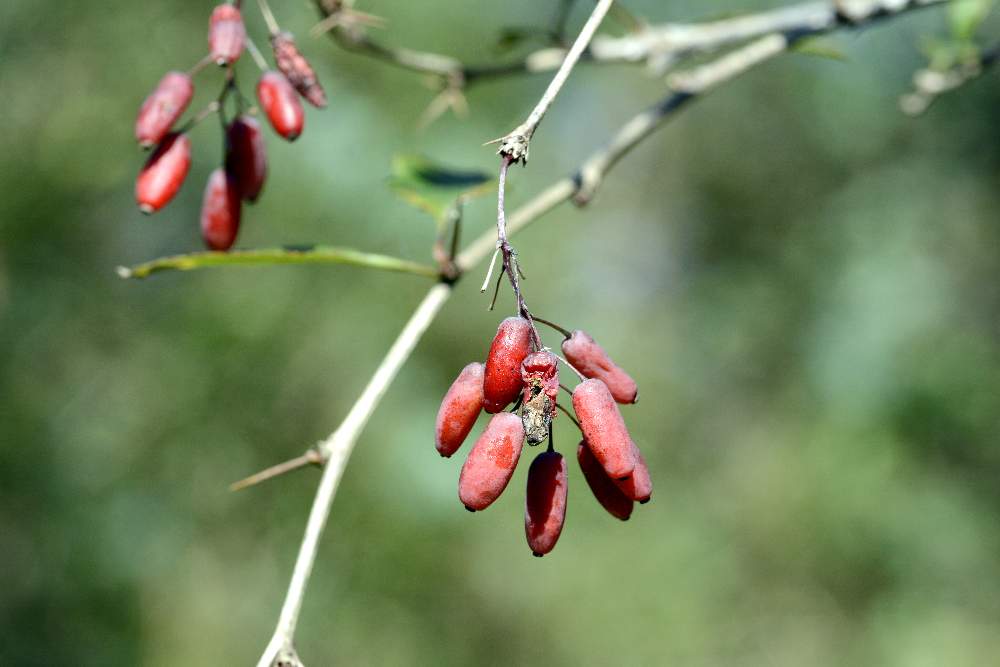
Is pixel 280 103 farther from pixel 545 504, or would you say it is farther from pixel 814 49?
A: pixel 814 49

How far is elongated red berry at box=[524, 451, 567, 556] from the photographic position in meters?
0.81

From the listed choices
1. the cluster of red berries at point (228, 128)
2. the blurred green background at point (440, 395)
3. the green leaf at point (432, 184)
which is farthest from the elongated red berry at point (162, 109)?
the blurred green background at point (440, 395)

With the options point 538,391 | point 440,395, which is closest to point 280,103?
point 538,391

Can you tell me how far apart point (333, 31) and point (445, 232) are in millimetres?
355

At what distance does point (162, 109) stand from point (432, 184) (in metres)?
0.48

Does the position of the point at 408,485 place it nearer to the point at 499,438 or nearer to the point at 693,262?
the point at 499,438

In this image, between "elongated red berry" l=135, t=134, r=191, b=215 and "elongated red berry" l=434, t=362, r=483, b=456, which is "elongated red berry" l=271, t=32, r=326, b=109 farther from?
"elongated red berry" l=434, t=362, r=483, b=456

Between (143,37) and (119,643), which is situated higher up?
(143,37)

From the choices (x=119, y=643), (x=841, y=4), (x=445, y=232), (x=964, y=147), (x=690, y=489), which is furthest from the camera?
(x=690, y=489)

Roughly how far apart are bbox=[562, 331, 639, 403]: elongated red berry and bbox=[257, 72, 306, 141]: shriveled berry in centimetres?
43

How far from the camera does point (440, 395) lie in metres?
5.29

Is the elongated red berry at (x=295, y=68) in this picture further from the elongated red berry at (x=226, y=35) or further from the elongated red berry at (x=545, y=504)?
the elongated red berry at (x=545, y=504)

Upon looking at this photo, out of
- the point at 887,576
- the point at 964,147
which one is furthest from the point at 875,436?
the point at 964,147

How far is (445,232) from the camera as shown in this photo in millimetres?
1323
